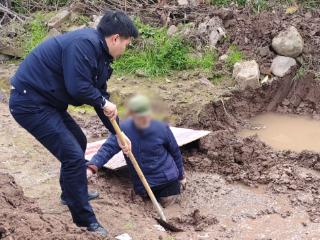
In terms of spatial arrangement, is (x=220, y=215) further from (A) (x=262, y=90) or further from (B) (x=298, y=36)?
(B) (x=298, y=36)

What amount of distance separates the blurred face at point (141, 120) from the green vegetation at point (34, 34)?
5490 mm

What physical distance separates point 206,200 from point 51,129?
1.89 metres

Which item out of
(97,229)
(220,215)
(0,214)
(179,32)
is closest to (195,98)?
(179,32)

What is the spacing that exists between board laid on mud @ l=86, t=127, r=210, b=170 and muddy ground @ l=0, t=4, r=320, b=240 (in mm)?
130

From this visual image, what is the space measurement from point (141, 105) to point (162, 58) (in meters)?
4.79

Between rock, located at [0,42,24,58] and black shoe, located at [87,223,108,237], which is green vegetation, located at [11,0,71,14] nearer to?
rock, located at [0,42,24,58]

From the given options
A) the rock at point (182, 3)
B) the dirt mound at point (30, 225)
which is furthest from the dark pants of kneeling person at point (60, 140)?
the rock at point (182, 3)

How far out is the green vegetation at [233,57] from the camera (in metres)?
7.75

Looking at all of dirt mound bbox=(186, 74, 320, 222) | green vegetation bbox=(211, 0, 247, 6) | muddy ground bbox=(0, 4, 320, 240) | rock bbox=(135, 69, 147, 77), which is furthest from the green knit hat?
green vegetation bbox=(211, 0, 247, 6)

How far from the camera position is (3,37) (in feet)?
29.4

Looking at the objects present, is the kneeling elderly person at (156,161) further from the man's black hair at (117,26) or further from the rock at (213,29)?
the rock at (213,29)

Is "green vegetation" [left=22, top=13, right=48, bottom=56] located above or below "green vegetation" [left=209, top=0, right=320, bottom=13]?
below

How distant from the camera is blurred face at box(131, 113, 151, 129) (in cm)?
331

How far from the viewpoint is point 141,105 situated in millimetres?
3170
